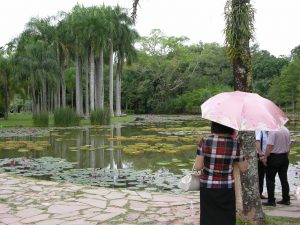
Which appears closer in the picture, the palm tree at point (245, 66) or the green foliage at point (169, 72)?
the palm tree at point (245, 66)

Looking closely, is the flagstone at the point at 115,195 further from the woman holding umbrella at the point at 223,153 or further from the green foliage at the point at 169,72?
the green foliage at the point at 169,72

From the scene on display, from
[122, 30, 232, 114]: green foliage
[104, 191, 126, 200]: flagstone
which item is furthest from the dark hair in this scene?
[122, 30, 232, 114]: green foliage

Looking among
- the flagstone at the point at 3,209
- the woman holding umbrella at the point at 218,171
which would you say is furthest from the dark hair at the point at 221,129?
the flagstone at the point at 3,209

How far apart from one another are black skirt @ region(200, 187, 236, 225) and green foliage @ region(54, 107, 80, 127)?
80.0 ft

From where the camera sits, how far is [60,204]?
6.09 meters

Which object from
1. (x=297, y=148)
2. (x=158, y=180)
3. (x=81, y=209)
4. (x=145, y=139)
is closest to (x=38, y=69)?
(x=145, y=139)

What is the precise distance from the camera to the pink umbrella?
364 cm

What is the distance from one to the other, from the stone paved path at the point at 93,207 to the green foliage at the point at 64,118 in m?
20.1

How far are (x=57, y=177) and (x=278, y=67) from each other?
6107 centimetres

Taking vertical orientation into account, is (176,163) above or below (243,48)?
below

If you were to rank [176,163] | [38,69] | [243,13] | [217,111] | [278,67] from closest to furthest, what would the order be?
[217,111] < [243,13] < [176,163] < [38,69] < [278,67]

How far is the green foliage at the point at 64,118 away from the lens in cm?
2722

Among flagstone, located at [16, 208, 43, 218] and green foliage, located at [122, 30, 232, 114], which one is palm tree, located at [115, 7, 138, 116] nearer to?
green foliage, located at [122, 30, 232, 114]

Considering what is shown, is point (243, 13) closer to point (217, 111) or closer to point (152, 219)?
point (217, 111)
